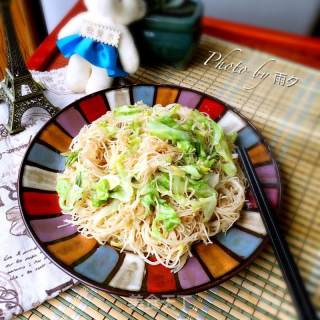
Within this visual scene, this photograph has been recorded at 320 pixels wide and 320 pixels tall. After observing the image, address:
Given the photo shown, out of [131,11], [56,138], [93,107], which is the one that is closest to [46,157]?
[56,138]

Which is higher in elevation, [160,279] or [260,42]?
[260,42]

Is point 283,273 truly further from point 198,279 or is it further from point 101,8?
point 101,8

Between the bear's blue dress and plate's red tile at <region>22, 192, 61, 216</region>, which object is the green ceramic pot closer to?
the bear's blue dress

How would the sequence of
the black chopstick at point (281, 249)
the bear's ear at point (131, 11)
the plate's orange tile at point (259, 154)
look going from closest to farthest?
1. the black chopstick at point (281, 249)
2. the plate's orange tile at point (259, 154)
3. the bear's ear at point (131, 11)

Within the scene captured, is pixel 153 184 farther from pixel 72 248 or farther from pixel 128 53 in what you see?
pixel 128 53

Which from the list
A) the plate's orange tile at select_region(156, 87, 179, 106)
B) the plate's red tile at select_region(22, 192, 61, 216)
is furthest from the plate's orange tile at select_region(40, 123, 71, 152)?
the plate's orange tile at select_region(156, 87, 179, 106)

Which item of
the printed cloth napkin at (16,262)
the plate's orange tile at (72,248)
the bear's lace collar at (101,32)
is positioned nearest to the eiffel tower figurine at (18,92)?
the printed cloth napkin at (16,262)

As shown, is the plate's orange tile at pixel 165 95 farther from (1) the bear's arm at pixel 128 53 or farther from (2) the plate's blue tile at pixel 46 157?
(2) the plate's blue tile at pixel 46 157
